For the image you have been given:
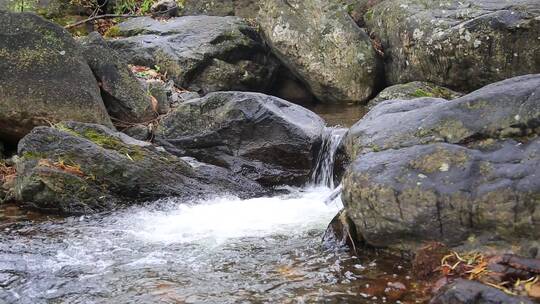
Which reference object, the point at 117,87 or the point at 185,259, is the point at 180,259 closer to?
the point at 185,259

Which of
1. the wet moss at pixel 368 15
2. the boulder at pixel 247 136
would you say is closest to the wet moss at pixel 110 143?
the boulder at pixel 247 136

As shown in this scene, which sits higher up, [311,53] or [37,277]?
[311,53]

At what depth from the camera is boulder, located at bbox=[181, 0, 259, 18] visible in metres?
16.4

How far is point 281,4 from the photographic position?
44.9 feet

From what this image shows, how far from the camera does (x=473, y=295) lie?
3.74 metres

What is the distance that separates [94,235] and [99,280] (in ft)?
4.27

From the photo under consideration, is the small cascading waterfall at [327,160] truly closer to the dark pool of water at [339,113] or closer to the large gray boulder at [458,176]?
the dark pool of water at [339,113]

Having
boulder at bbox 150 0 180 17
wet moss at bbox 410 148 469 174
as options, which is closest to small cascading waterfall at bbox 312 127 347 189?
wet moss at bbox 410 148 469 174

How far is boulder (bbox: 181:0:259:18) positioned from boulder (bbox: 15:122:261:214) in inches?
368

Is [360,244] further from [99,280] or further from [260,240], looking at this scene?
[99,280]

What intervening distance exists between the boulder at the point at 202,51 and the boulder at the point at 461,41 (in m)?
3.28

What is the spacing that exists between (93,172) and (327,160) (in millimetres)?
3591

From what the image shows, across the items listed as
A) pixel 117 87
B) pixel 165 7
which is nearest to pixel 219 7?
pixel 165 7

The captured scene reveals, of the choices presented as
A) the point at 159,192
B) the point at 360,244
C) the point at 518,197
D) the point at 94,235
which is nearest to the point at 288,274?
the point at 360,244
